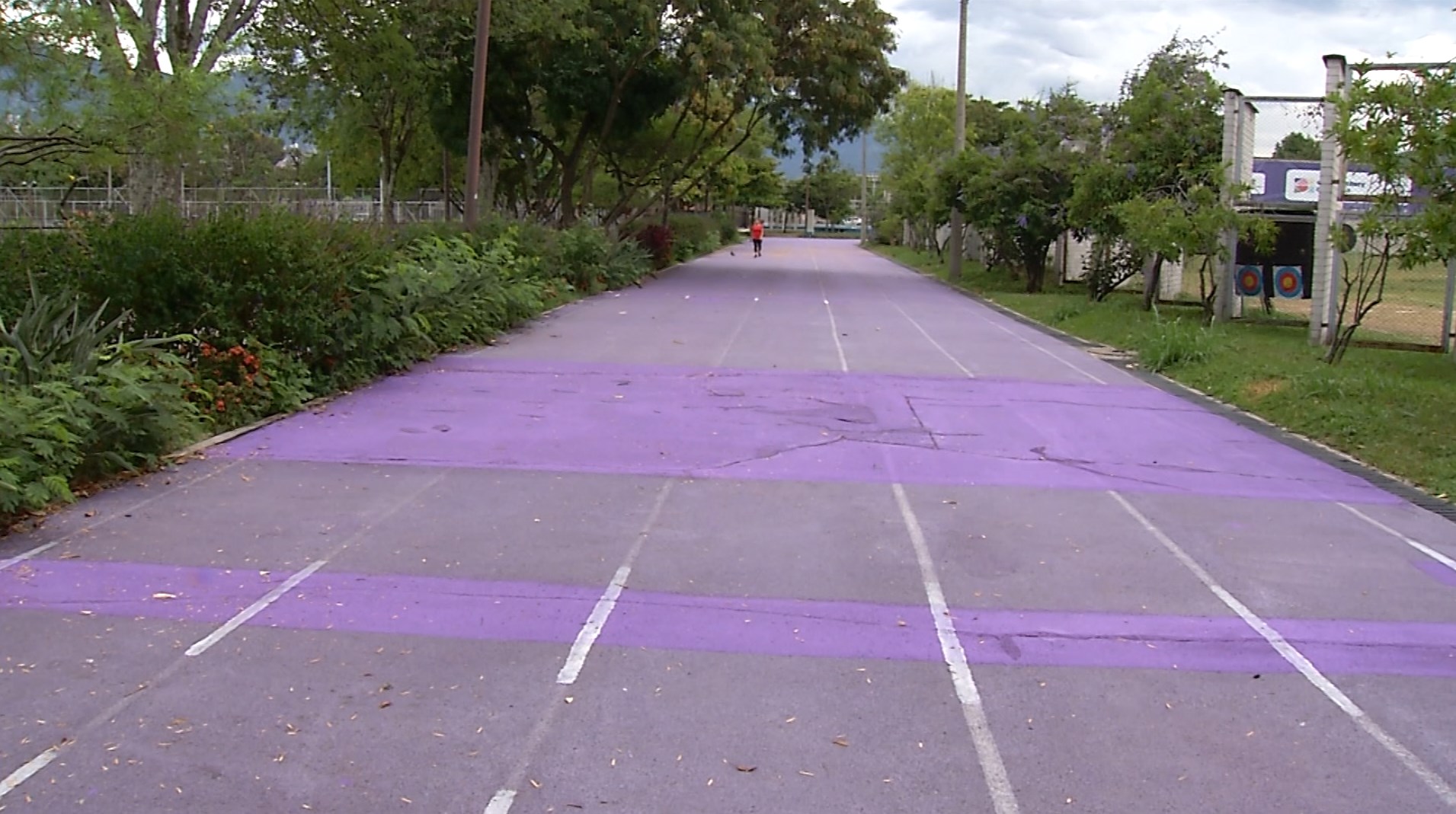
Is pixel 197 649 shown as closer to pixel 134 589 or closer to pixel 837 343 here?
pixel 134 589

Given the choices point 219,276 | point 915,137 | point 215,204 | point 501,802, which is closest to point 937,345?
point 215,204

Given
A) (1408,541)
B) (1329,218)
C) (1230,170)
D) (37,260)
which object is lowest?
(1408,541)

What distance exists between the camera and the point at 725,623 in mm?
5941

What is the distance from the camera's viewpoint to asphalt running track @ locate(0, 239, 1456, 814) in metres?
4.34

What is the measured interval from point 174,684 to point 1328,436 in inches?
407

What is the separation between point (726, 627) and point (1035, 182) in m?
26.6

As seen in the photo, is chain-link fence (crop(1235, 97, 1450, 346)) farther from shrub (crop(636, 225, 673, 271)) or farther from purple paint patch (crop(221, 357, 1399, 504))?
shrub (crop(636, 225, 673, 271))

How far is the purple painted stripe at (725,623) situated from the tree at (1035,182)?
24368 mm

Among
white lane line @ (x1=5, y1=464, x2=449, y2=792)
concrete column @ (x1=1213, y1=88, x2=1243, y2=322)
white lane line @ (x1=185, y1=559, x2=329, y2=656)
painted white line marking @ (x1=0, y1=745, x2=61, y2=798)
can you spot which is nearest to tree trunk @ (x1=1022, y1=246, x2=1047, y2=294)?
concrete column @ (x1=1213, y1=88, x2=1243, y2=322)

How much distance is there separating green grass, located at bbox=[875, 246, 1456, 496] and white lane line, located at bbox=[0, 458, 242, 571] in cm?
918

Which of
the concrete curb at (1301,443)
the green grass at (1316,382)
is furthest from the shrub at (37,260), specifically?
the green grass at (1316,382)

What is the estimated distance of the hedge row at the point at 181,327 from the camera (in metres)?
8.02

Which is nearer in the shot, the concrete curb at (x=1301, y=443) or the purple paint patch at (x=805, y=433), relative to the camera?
the concrete curb at (x=1301, y=443)

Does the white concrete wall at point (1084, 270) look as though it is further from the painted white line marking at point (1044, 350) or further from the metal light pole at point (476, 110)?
the metal light pole at point (476, 110)
